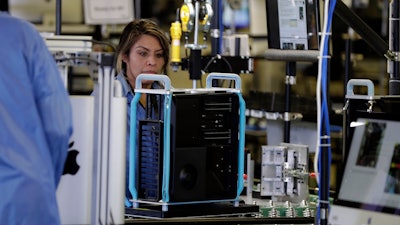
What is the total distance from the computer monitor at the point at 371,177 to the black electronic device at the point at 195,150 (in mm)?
786

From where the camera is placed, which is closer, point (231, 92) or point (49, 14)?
point (231, 92)

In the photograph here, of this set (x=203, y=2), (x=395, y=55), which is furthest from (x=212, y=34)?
(x=395, y=55)

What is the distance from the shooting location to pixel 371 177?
13.0 feet

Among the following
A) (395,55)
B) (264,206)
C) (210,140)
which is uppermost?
(395,55)

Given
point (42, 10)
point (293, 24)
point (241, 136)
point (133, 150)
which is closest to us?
point (133, 150)

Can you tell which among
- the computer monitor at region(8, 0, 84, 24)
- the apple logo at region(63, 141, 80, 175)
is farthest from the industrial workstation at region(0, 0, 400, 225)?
the computer monitor at region(8, 0, 84, 24)

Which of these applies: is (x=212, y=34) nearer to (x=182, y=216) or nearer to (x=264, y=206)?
(x=264, y=206)

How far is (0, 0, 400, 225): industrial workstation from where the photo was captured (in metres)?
4.02

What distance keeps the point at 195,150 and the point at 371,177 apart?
0.92 metres

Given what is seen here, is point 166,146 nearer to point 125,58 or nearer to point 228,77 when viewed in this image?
point 228,77

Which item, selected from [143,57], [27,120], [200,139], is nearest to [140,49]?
[143,57]

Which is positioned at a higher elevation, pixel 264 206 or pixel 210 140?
pixel 210 140

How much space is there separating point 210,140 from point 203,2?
5.19 ft

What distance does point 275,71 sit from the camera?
13570mm
